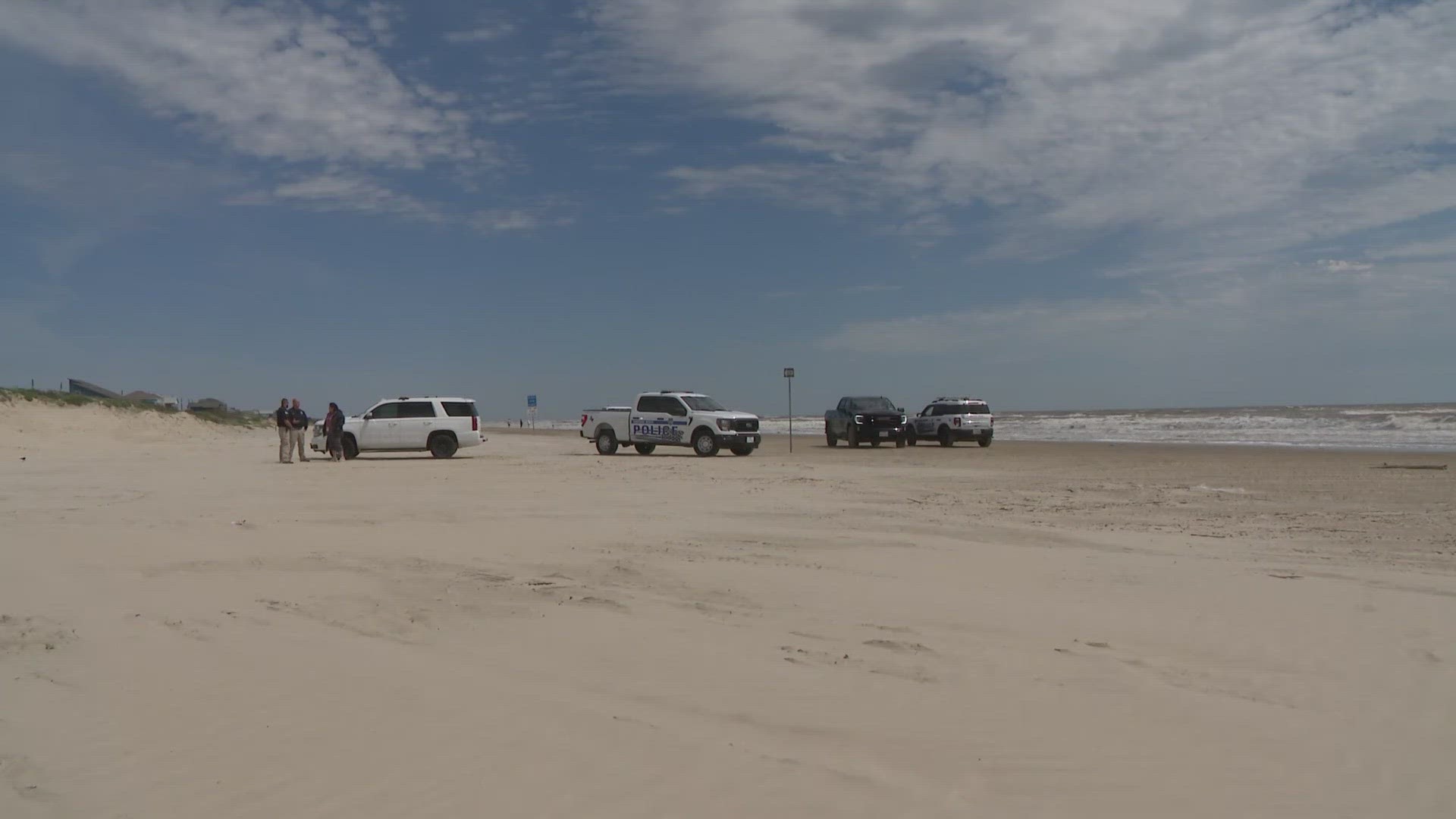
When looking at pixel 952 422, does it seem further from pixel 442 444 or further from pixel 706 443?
pixel 442 444

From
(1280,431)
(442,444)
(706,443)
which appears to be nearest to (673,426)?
(706,443)

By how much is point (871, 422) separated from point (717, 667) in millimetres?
30807

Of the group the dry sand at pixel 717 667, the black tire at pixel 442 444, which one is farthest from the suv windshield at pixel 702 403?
the dry sand at pixel 717 667

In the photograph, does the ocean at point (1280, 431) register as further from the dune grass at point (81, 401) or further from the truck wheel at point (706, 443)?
the dune grass at point (81, 401)

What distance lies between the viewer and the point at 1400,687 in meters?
5.26

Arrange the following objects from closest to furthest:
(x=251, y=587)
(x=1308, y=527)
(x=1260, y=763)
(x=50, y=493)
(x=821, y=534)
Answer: (x=1260, y=763)
(x=251, y=587)
(x=821, y=534)
(x=1308, y=527)
(x=50, y=493)

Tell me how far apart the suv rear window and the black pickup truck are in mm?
13952

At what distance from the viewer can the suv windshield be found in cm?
3061

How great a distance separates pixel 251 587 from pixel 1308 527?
34.1ft

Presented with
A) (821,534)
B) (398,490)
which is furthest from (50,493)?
(821,534)

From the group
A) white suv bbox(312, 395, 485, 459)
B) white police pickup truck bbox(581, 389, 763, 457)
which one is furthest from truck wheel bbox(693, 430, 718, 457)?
white suv bbox(312, 395, 485, 459)

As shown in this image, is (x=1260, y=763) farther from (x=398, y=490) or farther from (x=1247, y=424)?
(x=1247, y=424)

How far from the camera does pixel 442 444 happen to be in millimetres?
28391

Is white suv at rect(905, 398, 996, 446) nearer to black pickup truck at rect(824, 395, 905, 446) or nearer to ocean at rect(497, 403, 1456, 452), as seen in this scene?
black pickup truck at rect(824, 395, 905, 446)
